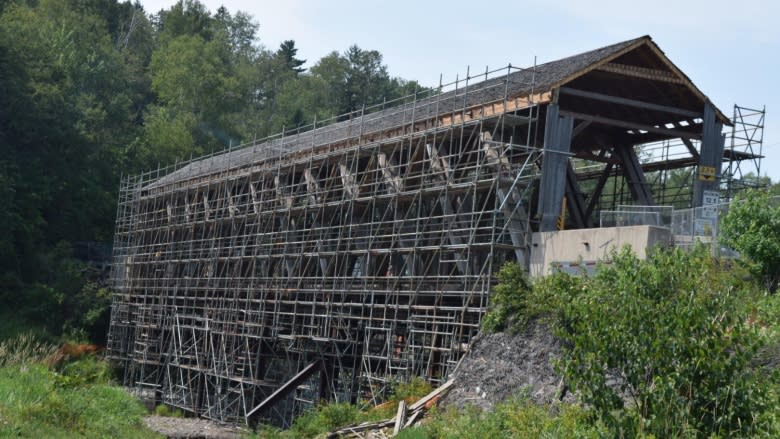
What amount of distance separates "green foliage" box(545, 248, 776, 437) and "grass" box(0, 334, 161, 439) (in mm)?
8257

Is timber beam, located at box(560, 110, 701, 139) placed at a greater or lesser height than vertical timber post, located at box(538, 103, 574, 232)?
greater

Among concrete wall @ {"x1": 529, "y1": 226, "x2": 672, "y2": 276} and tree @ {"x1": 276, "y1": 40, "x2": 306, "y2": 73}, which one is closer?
concrete wall @ {"x1": 529, "y1": 226, "x2": 672, "y2": 276}

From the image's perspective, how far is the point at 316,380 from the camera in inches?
1481

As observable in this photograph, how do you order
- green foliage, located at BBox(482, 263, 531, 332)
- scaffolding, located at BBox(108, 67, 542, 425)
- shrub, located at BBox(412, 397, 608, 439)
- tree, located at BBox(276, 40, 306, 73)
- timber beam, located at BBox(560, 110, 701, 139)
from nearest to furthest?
shrub, located at BBox(412, 397, 608, 439), green foliage, located at BBox(482, 263, 531, 332), scaffolding, located at BBox(108, 67, 542, 425), timber beam, located at BBox(560, 110, 701, 139), tree, located at BBox(276, 40, 306, 73)

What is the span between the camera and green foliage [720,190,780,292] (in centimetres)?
2045

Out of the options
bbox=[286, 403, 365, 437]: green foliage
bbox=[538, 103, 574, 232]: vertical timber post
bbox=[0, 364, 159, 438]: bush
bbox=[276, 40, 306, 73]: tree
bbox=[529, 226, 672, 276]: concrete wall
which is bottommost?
bbox=[286, 403, 365, 437]: green foliage

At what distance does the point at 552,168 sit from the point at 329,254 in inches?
351

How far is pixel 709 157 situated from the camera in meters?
28.8

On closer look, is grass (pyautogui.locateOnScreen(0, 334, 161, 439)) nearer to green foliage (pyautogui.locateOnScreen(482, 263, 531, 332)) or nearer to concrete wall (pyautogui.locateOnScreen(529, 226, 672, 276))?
green foliage (pyautogui.locateOnScreen(482, 263, 531, 332))

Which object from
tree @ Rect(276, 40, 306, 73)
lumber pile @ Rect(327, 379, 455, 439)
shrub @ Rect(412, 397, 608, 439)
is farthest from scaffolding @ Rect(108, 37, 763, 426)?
tree @ Rect(276, 40, 306, 73)

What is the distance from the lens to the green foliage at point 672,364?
40.6ft

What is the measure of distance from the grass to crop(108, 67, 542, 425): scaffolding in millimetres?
7742

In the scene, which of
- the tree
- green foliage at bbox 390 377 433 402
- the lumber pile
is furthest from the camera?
the tree

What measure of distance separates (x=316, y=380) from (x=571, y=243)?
16.8 m
